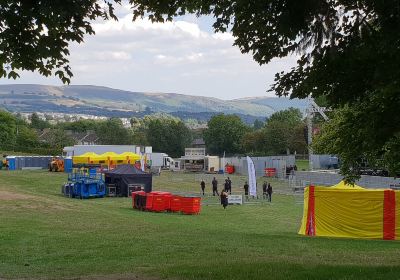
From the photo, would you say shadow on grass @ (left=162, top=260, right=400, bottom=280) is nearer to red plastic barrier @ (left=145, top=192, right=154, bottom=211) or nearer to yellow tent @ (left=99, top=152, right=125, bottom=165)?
red plastic barrier @ (left=145, top=192, right=154, bottom=211)

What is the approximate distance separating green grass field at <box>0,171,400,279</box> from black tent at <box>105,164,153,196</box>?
8236 millimetres

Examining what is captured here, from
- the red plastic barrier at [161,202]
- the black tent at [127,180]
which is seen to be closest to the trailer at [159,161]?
the black tent at [127,180]

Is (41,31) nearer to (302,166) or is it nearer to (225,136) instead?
(302,166)

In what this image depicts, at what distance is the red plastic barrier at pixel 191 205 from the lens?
28.8 meters

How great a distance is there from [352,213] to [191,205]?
971 centimetres

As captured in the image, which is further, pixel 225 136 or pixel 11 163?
pixel 225 136

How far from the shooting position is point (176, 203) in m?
29.7

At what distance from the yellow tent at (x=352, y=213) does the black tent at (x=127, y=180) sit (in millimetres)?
18221

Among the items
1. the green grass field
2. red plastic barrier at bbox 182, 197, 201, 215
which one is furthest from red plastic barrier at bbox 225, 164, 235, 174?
red plastic barrier at bbox 182, 197, 201, 215

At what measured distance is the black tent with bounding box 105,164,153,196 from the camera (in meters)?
38.5

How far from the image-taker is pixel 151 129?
126688 millimetres

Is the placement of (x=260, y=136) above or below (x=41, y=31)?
above

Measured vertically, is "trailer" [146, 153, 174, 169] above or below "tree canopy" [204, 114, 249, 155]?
below

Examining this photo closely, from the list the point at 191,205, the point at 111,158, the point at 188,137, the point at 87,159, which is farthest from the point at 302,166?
the point at 191,205
